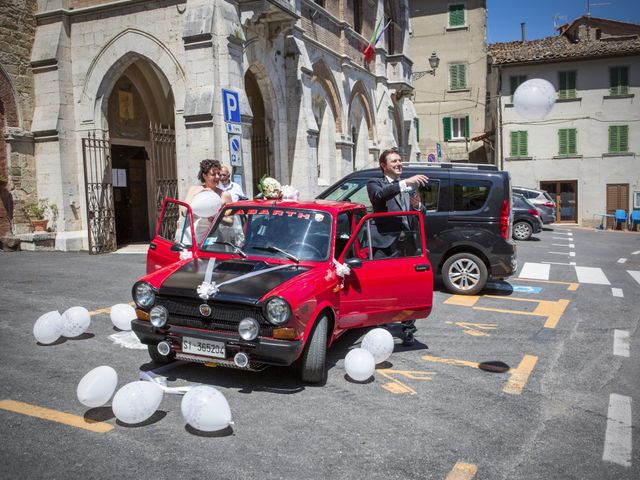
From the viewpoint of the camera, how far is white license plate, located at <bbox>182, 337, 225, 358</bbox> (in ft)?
14.5

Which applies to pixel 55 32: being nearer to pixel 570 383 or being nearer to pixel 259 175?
pixel 259 175

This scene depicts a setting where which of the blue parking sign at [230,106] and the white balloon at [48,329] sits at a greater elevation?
the blue parking sign at [230,106]

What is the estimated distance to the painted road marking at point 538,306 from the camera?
7785mm

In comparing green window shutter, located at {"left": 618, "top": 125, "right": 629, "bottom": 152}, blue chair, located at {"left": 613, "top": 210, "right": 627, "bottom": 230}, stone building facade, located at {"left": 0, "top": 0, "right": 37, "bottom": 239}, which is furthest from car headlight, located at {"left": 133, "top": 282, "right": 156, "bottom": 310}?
green window shutter, located at {"left": 618, "top": 125, "right": 629, "bottom": 152}

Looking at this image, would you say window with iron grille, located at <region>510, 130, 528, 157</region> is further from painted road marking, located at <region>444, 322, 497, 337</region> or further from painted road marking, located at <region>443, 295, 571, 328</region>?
painted road marking, located at <region>444, 322, 497, 337</region>

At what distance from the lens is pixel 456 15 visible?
37.2m

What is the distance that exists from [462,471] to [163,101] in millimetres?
16527

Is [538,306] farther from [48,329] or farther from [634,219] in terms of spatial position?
[634,219]

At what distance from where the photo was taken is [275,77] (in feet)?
53.0

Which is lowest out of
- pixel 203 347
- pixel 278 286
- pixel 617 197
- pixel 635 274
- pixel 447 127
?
pixel 635 274

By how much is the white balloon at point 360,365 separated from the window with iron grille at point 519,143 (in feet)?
98.6

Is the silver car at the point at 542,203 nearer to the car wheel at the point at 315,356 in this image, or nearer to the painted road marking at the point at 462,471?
the car wheel at the point at 315,356

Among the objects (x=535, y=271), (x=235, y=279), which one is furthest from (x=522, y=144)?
(x=235, y=279)

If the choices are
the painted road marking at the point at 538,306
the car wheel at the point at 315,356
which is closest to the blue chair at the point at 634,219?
the painted road marking at the point at 538,306
